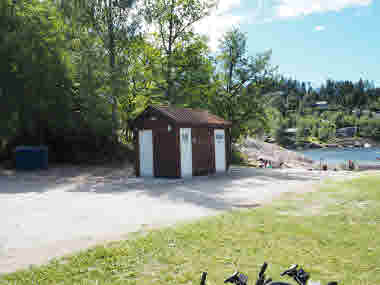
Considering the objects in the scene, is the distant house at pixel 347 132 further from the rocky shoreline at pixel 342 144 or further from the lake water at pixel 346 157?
the lake water at pixel 346 157

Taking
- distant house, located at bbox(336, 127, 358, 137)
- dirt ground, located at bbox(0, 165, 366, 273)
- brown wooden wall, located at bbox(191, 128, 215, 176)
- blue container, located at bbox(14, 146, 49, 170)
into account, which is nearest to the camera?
dirt ground, located at bbox(0, 165, 366, 273)

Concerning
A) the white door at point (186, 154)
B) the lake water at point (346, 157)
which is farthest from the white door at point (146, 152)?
the lake water at point (346, 157)

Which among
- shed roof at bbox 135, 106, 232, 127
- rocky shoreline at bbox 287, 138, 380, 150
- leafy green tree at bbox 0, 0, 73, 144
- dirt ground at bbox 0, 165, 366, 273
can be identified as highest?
leafy green tree at bbox 0, 0, 73, 144

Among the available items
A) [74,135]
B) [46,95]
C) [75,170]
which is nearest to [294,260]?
[75,170]

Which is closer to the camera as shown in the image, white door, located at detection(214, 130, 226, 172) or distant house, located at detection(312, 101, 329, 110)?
white door, located at detection(214, 130, 226, 172)

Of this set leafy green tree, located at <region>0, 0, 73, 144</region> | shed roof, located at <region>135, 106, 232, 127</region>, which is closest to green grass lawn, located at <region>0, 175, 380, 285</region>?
shed roof, located at <region>135, 106, 232, 127</region>

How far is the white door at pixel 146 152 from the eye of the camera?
14383 millimetres

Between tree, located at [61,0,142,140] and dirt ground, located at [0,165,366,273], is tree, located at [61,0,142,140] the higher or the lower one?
the higher one

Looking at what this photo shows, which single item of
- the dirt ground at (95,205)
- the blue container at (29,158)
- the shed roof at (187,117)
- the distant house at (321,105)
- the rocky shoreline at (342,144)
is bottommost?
the rocky shoreline at (342,144)

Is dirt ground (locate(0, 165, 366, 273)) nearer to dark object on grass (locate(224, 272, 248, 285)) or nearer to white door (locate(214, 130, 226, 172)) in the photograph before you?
white door (locate(214, 130, 226, 172))

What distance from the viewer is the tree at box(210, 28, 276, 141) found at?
23.6 meters

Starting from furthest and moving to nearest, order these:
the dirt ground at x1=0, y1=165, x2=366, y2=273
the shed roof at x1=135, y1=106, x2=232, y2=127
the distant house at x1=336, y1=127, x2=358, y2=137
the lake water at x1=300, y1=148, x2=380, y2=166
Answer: the distant house at x1=336, y1=127, x2=358, y2=137 → the lake water at x1=300, y1=148, x2=380, y2=166 → the shed roof at x1=135, y1=106, x2=232, y2=127 → the dirt ground at x1=0, y1=165, x2=366, y2=273

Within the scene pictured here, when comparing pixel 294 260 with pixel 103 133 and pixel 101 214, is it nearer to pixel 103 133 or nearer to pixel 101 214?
pixel 101 214

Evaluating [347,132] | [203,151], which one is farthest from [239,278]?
[347,132]
